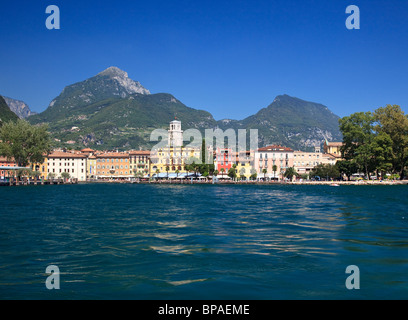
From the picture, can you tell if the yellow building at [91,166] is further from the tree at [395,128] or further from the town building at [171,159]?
the tree at [395,128]

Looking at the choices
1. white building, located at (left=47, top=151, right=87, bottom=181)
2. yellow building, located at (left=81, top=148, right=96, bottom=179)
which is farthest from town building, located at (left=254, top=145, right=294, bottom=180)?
white building, located at (left=47, top=151, right=87, bottom=181)

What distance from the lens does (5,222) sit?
1895cm

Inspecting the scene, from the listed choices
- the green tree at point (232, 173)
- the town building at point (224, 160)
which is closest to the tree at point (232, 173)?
the green tree at point (232, 173)

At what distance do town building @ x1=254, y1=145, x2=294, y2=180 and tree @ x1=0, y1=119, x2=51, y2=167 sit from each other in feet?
199

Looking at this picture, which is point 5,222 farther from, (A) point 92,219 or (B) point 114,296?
(B) point 114,296

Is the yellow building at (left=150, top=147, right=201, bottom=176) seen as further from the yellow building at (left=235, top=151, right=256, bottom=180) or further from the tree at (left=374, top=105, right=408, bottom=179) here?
the tree at (left=374, top=105, right=408, bottom=179)

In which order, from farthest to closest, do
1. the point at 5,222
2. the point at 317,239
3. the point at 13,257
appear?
the point at 5,222, the point at 317,239, the point at 13,257

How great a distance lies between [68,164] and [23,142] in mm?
44586

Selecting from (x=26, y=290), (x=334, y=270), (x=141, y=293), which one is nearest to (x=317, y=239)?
(x=334, y=270)

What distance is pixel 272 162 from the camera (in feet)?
376

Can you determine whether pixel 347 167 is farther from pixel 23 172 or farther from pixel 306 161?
pixel 23 172

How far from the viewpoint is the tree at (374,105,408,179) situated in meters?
77.7

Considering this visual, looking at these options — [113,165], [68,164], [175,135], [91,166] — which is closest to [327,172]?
[175,135]
